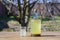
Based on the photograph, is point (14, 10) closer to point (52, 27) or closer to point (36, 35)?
point (52, 27)

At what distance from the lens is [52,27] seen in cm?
612

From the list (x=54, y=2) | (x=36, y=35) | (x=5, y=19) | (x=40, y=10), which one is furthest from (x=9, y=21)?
(x=36, y=35)

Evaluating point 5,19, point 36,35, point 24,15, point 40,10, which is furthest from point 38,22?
point 5,19

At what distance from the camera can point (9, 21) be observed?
6.12m

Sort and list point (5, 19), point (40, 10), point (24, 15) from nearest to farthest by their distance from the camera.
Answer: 1. point (24, 15)
2. point (40, 10)
3. point (5, 19)

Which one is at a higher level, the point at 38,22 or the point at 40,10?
the point at 38,22

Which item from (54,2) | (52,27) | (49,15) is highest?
(54,2)

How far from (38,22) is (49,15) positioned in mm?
4369

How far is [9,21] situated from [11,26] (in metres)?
0.17

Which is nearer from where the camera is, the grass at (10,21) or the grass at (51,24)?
the grass at (51,24)

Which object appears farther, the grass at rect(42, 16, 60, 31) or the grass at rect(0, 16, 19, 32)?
the grass at rect(0, 16, 19, 32)

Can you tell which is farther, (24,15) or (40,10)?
(40,10)

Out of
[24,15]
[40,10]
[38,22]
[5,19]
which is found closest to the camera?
[38,22]

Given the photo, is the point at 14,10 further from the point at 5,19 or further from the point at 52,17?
the point at 52,17
